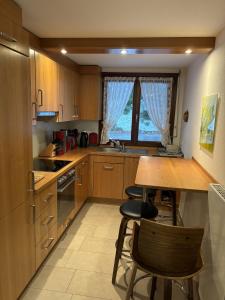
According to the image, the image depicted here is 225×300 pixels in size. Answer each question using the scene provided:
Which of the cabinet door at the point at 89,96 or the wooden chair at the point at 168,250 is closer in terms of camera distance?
the wooden chair at the point at 168,250

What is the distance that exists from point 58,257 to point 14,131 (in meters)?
1.54

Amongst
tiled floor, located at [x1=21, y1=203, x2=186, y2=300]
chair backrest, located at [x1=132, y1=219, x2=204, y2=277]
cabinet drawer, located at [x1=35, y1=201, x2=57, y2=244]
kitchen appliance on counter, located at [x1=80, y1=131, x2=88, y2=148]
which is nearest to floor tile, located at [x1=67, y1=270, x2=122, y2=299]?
tiled floor, located at [x1=21, y1=203, x2=186, y2=300]

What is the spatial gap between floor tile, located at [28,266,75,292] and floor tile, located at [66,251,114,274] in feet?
0.36

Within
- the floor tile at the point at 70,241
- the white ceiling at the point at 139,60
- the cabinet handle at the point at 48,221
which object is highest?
the white ceiling at the point at 139,60

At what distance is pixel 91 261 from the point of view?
96.2 inches

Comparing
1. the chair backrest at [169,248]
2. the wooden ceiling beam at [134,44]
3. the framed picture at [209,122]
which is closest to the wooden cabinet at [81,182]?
the wooden ceiling beam at [134,44]

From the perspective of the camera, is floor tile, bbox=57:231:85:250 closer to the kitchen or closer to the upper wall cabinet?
the kitchen

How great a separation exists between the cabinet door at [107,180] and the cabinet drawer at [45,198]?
144 cm

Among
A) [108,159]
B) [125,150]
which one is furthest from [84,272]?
[125,150]

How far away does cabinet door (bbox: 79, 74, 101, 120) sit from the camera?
4051 mm

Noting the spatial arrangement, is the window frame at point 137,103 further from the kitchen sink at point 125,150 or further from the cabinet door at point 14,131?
the cabinet door at point 14,131

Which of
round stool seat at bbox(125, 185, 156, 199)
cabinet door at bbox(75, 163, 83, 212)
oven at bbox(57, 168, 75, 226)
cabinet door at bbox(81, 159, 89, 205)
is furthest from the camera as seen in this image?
cabinet door at bbox(81, 159, 89, 205)

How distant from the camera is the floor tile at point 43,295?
1.93 metres

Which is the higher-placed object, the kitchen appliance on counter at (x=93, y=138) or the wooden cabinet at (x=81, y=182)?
the kitchen appliance on counter at (x=93, y=138)
